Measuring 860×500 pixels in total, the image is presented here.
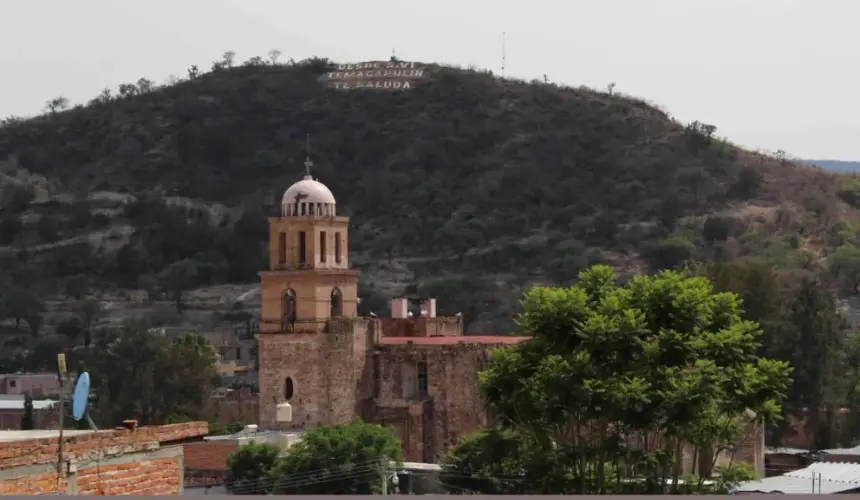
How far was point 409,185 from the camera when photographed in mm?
140000

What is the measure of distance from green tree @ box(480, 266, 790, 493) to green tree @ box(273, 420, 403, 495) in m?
7.01

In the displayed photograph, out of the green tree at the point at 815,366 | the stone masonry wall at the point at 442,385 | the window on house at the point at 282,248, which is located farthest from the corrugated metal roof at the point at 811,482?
the green tree at the point at 815,366

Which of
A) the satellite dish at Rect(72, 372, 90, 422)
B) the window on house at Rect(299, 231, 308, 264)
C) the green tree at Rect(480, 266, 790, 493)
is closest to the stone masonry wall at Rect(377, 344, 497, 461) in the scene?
the window on house at Rect(299, 231, 308, 264)

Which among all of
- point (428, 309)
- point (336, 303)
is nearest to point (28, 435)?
point (336, 303)

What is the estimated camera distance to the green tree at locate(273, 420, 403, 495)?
42.2 metres

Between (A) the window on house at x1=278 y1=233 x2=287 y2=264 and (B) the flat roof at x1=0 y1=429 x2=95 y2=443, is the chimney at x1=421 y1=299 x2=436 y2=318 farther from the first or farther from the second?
(B) the flat roof at x1=0 y1=429 x2=95 y2=443

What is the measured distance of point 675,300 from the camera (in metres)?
35.2

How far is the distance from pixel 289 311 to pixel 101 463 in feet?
109

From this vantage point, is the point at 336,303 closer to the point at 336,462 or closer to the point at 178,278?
the point at 336,462

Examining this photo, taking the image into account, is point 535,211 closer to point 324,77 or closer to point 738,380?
point 324,77

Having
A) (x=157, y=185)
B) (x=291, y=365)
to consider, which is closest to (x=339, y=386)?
(x=291, y=365)

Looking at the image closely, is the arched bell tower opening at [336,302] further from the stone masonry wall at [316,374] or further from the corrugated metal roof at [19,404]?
the corrugated metal roof at [19,404]

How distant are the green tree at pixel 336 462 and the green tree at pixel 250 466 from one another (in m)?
0.50

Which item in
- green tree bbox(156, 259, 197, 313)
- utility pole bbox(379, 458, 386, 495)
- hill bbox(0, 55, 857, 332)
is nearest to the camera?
utility pole bbox(379, 458, 386, 495)
